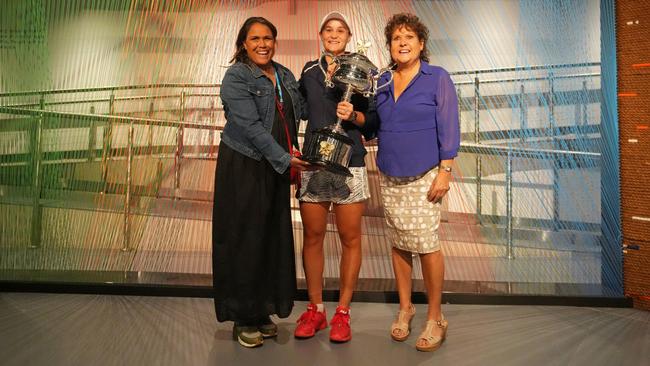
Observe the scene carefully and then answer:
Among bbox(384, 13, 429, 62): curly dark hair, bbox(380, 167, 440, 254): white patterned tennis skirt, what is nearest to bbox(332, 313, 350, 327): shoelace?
bbox(380, 167, 440, 254): white patterned tennis skirt

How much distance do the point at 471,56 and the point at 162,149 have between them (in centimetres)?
192

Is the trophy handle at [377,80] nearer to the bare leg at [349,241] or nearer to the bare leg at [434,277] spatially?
the bare leg at [349,241]

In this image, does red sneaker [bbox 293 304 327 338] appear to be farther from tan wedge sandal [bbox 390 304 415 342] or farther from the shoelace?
tan wedge sandal [bbox 390 304 415 342]

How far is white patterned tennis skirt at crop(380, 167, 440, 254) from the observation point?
2348 millimetres

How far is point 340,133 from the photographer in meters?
2.25

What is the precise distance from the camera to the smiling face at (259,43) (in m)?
2.30

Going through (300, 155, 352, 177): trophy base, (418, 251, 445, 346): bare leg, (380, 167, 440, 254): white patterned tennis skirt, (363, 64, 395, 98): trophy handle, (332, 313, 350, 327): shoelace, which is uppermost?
(363, 64, 395, 98): trophy handle

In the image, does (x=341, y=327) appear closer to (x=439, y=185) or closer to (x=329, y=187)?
(x=329, y=187)

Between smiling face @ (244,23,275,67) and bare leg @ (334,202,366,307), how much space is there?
2.39ft

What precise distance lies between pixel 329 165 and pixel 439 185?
473mm

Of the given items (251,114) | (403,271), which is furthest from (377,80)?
(403,271)

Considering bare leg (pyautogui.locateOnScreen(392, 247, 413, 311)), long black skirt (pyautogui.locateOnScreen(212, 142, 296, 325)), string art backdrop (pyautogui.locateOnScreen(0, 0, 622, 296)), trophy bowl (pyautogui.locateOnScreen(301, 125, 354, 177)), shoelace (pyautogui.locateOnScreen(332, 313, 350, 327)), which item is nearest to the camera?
trophy bowl (pyautogui.locateOnScreen(301, 125, 354, 177))

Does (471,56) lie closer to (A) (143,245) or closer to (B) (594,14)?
(B) (594,14)

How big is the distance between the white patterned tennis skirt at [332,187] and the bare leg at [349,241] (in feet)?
0.14
